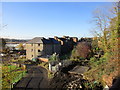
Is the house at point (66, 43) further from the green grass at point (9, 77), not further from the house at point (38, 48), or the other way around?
the green grass at point (9, 77)

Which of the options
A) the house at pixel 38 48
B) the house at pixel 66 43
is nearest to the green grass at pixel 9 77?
the house at pixel 38 48

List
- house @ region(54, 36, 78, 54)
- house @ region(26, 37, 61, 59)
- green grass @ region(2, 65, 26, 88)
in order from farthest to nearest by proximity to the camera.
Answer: house @ region(54, 36, 78, 54)
house @ region(26, 37, 61, 59)
green grass @ region(2, 65, 26, 88)

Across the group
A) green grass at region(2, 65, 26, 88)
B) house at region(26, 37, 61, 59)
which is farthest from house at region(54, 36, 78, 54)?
green grass at region(2, 65, 26, 88)

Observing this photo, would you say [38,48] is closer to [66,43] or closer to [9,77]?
[66,43]

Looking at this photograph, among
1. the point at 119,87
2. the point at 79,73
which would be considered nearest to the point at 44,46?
the point at 79,73

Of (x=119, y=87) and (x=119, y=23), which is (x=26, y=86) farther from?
(x=119, y=23)

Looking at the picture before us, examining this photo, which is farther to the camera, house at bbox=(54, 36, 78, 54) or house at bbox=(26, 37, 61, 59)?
house at bbox=(54, 36, 78, 54)

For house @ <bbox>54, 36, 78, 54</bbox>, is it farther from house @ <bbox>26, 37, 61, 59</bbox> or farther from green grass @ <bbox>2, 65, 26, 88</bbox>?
green grass @ <bbox>2, 65, 26, 88</bbox>

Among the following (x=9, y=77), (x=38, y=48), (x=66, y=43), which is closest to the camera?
(x=9, y=77)

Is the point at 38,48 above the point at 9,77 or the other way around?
above

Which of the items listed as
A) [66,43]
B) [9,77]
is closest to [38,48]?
[66,43]

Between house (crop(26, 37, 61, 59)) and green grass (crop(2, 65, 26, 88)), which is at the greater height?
house (crop(26, 37, 61, 59))

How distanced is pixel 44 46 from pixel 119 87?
21.0 m

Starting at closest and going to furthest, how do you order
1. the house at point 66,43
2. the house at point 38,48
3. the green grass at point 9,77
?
the green grass at point 9,77
the house at point 38,48
the house at point 66,43
